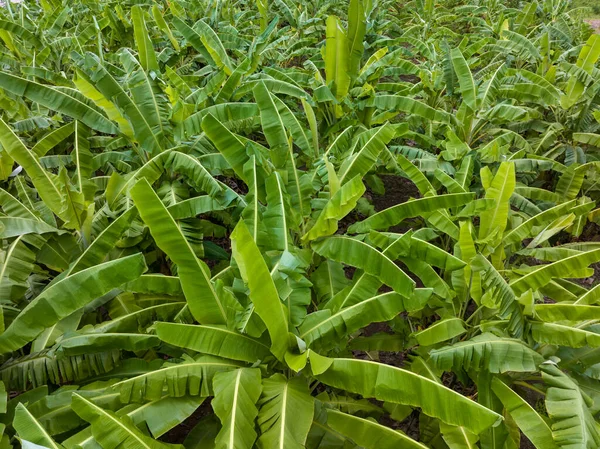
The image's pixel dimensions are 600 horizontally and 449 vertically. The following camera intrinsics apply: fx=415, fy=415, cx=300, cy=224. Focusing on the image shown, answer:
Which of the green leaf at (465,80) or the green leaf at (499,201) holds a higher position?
the green leaf at (465,80)

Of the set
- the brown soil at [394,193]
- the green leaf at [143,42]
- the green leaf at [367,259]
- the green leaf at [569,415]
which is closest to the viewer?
the green leaf at [569,415]

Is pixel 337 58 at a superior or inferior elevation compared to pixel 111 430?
superior

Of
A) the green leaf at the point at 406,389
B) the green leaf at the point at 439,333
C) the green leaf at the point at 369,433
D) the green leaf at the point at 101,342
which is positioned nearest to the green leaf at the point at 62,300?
the green leaf at the point at 101,342

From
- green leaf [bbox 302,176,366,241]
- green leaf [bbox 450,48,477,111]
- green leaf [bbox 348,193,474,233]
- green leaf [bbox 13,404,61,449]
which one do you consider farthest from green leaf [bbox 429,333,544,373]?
green leaf [bbox 450,48,477,111]

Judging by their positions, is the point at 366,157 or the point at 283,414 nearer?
the point at 283,414

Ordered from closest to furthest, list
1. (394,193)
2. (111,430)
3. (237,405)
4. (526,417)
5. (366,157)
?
1. (111,430)
2. (237,405)
3. (526,417)
4. (366,157)
5. (394,193)

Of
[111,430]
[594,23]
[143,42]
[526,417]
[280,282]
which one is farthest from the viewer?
[594,23]

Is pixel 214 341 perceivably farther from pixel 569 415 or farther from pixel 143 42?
pixel 143 42

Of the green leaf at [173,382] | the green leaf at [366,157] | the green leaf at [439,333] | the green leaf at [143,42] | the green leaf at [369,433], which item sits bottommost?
the green leaf at [369,433]

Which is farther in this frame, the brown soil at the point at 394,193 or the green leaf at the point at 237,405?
the brown soil at the point at 394,193

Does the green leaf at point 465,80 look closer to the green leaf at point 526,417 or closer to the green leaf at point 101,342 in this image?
the green leaf at point 526,417

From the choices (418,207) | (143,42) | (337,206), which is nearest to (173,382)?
(337,206)

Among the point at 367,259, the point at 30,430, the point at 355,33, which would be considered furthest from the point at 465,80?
the point at 30,430

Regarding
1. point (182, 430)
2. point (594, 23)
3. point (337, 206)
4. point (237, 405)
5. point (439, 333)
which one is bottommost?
point (182, 430)
